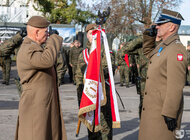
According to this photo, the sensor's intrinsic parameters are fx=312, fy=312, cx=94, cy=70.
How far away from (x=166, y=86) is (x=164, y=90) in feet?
0.17

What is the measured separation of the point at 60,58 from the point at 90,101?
4.54 ft

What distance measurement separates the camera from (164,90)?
356 cm

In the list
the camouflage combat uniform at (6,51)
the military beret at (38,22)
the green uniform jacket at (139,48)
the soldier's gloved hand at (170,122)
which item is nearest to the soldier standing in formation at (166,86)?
the soldier's gloved hand at (170,122)

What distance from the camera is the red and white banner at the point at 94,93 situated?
15.9 ft

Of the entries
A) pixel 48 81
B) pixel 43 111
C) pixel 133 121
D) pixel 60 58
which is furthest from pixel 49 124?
pixel 133 121

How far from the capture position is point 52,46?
3680 millimetres

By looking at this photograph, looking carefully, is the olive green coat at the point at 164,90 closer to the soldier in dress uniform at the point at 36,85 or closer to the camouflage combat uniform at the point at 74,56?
the soldier in dress uniform at the point at 36,85

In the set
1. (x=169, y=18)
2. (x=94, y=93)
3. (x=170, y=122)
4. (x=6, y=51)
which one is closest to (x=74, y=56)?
(x=6, y=51)

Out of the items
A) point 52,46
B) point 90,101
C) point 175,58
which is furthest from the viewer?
point 90,101

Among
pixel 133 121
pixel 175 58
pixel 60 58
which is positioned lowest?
pixel 133 121

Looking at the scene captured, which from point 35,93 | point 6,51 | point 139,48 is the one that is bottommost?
point 6,51

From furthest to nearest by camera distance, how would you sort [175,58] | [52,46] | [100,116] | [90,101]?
[100,116]
[90,101]
[52,46]
[175,58]

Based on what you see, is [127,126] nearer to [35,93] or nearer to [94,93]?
[94,93]

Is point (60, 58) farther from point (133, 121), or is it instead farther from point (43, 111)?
point (133, 121)
